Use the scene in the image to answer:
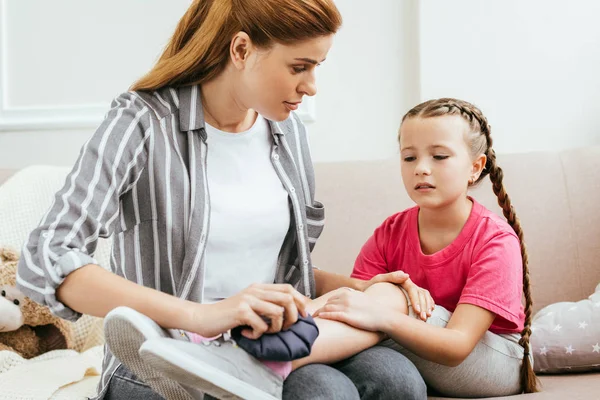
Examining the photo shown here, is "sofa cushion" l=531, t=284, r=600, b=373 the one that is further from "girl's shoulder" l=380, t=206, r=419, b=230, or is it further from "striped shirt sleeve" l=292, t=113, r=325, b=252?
"striped shirt sleeve" l=292, t=113, r=325, b=252

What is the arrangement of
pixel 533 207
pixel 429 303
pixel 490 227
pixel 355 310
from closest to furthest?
pixel 355 310 → pixel 429 303 → pixel 490 227 → pixel 533 207

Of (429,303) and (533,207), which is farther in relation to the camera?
(533,207)

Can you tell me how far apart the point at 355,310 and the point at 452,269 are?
0.94ft

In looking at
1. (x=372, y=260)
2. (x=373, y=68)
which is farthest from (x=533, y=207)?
(x=373, y=68)

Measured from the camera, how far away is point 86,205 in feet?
3.79

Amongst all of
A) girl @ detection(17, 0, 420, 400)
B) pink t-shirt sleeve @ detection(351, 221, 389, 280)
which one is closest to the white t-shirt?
girl @ detection(17, 0, 420, 400)

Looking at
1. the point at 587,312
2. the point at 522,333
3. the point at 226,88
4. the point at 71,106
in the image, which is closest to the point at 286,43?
the point at 226,88

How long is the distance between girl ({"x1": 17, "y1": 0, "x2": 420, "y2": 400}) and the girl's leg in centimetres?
3

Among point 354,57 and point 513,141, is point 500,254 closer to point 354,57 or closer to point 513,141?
point 513,141

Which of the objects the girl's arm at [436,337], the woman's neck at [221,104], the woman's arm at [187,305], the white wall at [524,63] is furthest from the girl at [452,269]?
the white wall at [524,63]

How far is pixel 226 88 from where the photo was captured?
1.39 m

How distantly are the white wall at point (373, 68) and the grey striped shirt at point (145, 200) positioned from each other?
1.08 m

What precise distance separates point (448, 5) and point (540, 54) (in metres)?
0.31

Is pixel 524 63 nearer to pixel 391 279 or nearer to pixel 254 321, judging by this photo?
pixel 391 279
